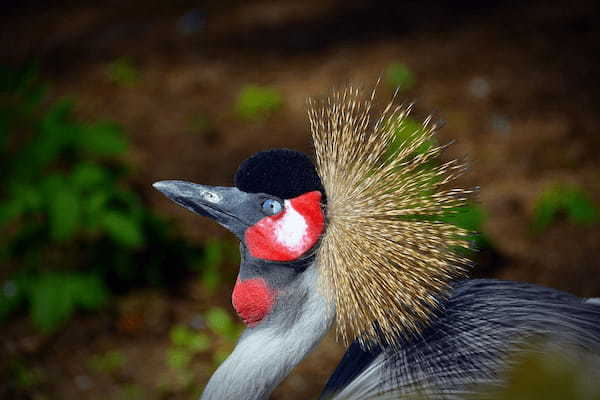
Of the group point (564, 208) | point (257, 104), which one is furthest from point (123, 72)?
point (564, 208)

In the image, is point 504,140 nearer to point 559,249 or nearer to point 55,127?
point 559,249

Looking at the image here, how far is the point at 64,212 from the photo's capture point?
1992 mm

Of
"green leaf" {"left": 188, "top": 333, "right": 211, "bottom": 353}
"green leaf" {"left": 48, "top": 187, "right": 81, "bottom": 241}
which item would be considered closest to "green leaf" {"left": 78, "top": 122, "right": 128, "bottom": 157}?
"green leaf" {"left": 48, "top": 187, "right": 81, "bottom": 241}

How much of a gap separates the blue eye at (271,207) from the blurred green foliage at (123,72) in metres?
2.65

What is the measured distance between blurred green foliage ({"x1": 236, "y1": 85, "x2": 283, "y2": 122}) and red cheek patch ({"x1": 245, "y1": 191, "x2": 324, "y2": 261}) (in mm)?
2117

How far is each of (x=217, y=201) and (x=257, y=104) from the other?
216 cm

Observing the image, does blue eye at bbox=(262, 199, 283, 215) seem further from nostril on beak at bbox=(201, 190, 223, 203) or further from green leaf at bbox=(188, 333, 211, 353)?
green leaf at bbox=(188, 333, 211, 353)

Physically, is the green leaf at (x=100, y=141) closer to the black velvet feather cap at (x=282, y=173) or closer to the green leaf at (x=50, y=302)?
the green leaf at (x=50, y=302)

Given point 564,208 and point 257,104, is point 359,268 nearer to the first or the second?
point 564,208

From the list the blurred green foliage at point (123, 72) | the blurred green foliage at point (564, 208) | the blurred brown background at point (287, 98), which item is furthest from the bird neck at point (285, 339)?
the blurred green foliage at point (123, 72)

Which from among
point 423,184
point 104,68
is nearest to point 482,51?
point 104,68

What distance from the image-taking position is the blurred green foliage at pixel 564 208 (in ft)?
8.03

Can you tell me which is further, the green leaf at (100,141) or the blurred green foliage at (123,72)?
the blurred green foliage at (123,72)

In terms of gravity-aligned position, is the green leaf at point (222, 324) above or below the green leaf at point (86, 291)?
below
